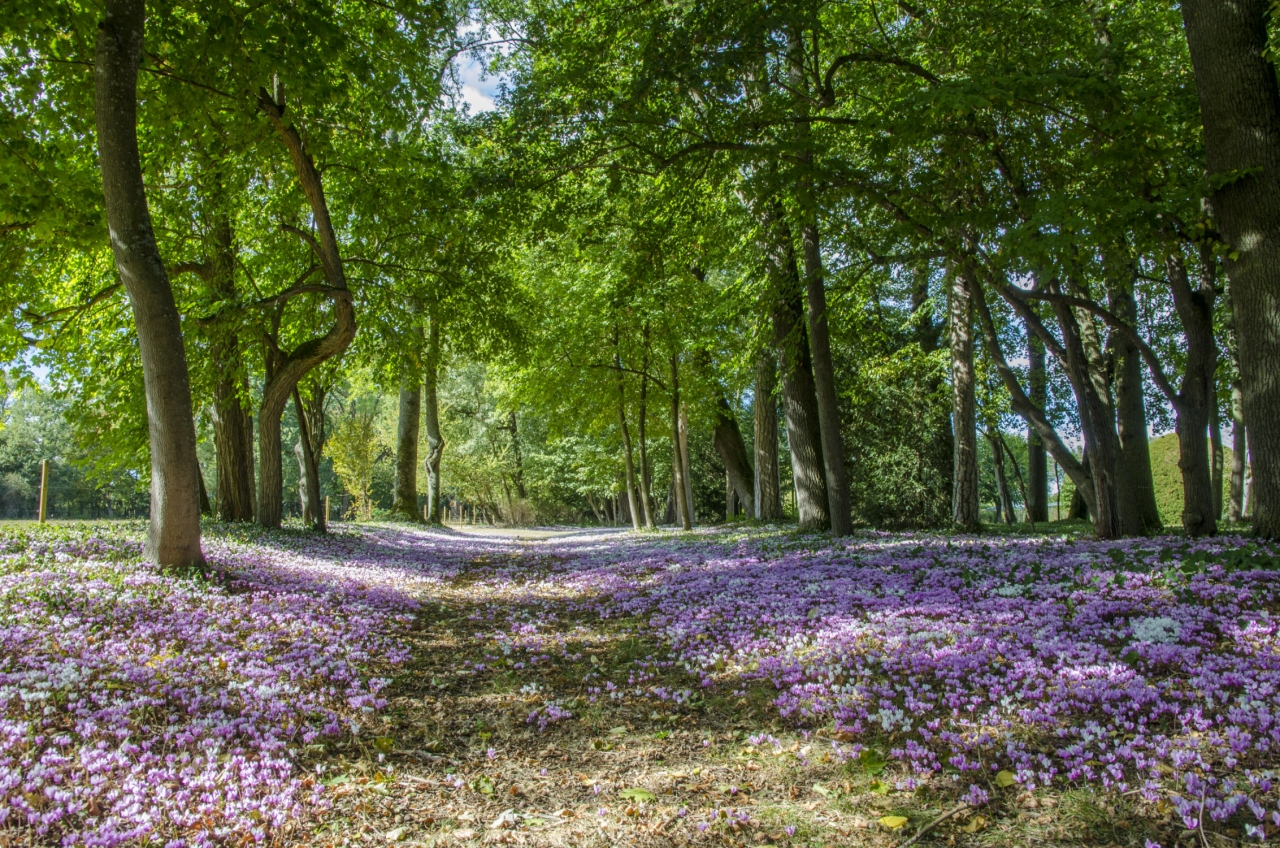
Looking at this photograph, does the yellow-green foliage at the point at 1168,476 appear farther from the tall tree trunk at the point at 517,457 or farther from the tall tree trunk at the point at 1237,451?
the tall tree trunk at the point at 517,457

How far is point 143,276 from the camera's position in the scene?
23.8 feet

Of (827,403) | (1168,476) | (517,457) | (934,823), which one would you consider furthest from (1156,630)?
(1168,476)

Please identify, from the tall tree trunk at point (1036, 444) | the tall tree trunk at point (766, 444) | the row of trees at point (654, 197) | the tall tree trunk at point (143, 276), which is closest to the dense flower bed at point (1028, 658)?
the row of trees at point (654, 197)

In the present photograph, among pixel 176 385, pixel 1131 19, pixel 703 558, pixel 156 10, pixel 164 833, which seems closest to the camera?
pixel 164 833

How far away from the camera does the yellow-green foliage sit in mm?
39250

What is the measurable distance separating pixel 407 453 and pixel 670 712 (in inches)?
921

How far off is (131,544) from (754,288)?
11.6 metres

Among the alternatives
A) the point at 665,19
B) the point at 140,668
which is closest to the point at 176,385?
the point at 140,668

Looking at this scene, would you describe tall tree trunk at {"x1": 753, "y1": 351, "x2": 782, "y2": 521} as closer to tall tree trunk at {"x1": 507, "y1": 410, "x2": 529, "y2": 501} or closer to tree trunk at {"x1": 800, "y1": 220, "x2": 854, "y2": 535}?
tree trunk at {"x1": 800, "y1": 220, "x2": 854, "y2": 535}

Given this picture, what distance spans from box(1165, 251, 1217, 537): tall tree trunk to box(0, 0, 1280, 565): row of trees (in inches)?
1.5

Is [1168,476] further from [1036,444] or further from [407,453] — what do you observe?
[407,453]

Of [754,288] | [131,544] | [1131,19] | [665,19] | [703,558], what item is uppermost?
[1131,19]

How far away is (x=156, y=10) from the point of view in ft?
28.2

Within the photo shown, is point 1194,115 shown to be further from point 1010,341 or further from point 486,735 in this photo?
point 1010,341
